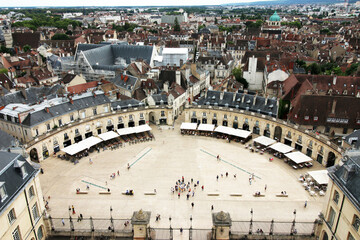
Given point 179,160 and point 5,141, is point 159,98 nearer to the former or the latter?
point 179,160

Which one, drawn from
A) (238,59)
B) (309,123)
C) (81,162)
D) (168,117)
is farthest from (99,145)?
(238,59)

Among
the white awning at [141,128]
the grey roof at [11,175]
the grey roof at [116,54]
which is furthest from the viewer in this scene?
the grey roof at [116,54]

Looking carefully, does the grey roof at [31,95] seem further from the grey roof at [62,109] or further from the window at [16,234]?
the window at [16,234]

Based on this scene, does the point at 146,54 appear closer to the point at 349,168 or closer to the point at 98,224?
the point at 98,224

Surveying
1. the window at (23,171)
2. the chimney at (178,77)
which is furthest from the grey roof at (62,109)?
the window at (23,171)

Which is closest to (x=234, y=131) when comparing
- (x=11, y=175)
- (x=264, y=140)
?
(x=264, y=140)

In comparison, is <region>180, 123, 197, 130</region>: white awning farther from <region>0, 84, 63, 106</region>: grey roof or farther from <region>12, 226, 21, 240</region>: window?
<region>12, 226, 21, 240</region>: window

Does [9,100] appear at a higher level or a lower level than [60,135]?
higher
